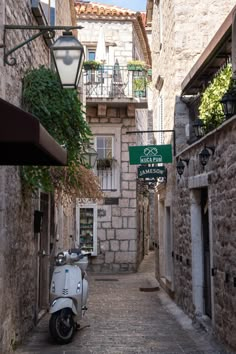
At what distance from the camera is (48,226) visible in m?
→ 8.82

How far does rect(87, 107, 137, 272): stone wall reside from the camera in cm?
1683

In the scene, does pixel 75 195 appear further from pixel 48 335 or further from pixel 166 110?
pixel 166 110

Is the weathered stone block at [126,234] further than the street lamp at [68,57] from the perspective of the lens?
Yes

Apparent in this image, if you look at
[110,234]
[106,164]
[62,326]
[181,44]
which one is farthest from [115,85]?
[62,326]

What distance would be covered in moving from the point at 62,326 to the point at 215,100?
3723 millimetres

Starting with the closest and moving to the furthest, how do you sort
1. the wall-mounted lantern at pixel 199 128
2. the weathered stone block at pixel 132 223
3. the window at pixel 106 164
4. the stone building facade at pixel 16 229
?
the stone building facade at pixel 16 229, the wall-mounted lantern at pixel 199 128, the weathered stone block at pixel 132 223, the window at pixel 106 164

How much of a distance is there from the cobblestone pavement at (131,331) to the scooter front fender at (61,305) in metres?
0.43

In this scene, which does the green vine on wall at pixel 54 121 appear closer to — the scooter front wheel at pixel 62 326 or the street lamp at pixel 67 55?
the street lamp at pixel 67 55

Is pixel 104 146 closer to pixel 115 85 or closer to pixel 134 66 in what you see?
pixel 115 85

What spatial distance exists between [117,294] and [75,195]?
191 inches

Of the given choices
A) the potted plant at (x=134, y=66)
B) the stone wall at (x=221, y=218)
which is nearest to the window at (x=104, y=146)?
the potted plant at (x=134, y=66)

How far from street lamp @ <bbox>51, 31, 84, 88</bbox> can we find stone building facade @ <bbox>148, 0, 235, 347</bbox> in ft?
6.31

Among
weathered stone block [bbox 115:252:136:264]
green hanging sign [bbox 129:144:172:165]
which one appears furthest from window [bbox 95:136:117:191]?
green hanging sign [bbox 129:144:172:165]

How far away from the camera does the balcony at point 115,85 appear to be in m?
16.9
